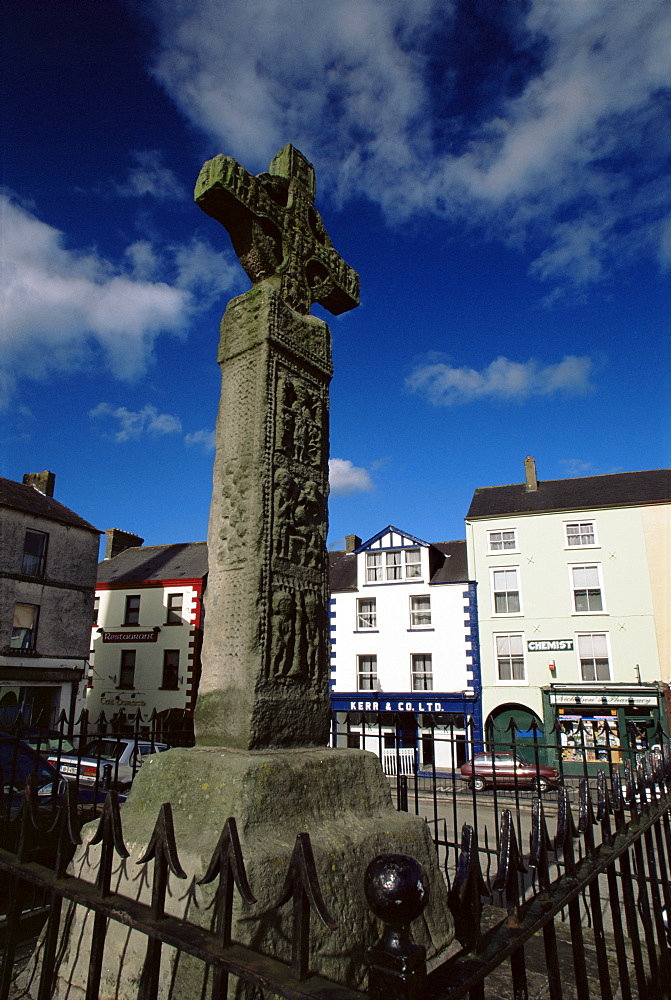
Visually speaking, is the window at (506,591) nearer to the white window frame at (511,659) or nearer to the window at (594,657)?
the white window frame at (511,659)

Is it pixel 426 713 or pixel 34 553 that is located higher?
pixel 34 553

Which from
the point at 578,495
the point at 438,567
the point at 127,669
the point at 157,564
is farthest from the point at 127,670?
the point at 578,495

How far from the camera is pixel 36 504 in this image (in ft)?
70.0

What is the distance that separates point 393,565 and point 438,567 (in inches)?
78.7

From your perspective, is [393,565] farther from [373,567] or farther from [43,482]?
[43,482]

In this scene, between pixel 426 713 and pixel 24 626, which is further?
pixel 426 713

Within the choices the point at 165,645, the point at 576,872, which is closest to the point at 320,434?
the point at 576,872

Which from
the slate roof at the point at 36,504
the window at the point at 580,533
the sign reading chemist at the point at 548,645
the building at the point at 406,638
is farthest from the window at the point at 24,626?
the window at the point at 580,533

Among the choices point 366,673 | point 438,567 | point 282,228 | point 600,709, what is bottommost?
point 600,709

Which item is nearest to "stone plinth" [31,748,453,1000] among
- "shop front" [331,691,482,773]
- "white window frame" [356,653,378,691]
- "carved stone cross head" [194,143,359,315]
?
"carved stone cross head" [194,143,359,315]

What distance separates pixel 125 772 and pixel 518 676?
17.2 m

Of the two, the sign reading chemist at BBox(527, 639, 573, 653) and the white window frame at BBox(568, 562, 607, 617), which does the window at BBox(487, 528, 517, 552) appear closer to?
the white window frame at BBox(568, 562, 607, 617)

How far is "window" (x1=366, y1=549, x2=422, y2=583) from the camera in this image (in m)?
26.0

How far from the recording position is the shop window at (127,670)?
2612 centimetres
